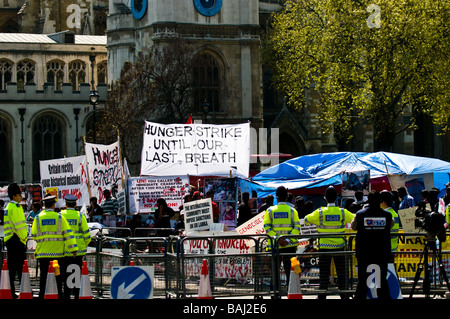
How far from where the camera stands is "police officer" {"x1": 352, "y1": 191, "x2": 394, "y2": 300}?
14805 millimetres

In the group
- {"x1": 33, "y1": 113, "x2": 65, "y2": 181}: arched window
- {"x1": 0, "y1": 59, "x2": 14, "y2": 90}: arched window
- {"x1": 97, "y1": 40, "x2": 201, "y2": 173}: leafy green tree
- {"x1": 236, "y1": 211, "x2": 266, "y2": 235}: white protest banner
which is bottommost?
{"x1": 236, "y1": 211, "x2": 266, "y2": 235}: white protest banner

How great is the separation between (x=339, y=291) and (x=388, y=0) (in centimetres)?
2396

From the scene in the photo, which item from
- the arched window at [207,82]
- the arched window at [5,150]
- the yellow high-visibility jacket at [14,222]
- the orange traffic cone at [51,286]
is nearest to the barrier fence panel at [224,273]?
the orange traffic cone at [51,286]

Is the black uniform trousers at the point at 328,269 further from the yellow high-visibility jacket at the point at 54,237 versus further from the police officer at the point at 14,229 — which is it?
the police officer at the point at 14,229

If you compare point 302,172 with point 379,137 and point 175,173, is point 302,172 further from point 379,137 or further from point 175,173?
point 379,137

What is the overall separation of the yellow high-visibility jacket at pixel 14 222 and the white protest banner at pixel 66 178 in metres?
10.1

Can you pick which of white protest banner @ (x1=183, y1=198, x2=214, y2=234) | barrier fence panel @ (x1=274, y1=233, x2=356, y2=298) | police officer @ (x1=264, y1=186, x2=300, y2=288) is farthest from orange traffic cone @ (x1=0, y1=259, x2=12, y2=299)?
white protest banner @ (x1=183, y1=198, x2=214, y2=234)

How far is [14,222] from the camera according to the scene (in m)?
17.6

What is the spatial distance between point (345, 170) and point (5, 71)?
3913 centimetres

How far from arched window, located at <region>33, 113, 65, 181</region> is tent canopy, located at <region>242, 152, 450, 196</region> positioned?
27.2m

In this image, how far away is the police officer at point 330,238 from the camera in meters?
16.7

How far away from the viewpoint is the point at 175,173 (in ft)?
82.7

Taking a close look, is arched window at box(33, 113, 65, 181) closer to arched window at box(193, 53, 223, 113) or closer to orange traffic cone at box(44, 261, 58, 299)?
arched window at box(193, 53, 223, 113)

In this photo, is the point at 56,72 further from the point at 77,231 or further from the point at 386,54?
the point at 77,231
